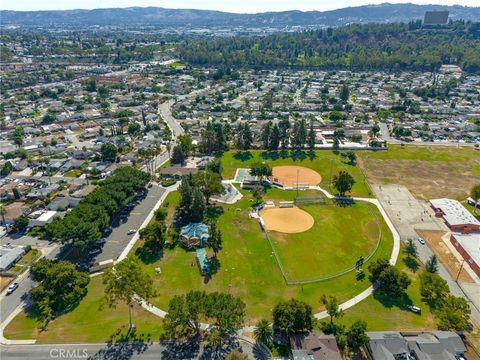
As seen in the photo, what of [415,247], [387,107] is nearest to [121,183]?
[415,247]

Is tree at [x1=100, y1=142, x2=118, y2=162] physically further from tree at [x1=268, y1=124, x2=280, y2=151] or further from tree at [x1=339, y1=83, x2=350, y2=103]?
tree at [x1=339, y1=83, x2=350, y2=103]

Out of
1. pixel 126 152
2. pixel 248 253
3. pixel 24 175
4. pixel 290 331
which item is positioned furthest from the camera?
pixel 126 152

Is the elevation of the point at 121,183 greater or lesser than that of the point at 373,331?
greater

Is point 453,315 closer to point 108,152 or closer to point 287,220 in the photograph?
point 287,220

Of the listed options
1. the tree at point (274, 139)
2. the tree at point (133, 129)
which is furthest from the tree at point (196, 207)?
the tree at point (133, 129)

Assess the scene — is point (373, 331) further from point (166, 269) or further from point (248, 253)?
point (166, 269)

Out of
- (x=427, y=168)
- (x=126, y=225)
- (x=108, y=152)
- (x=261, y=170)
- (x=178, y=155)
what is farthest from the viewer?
(x=108, y=152)

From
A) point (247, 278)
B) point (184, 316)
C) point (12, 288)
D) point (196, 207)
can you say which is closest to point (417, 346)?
point (247, 278)
